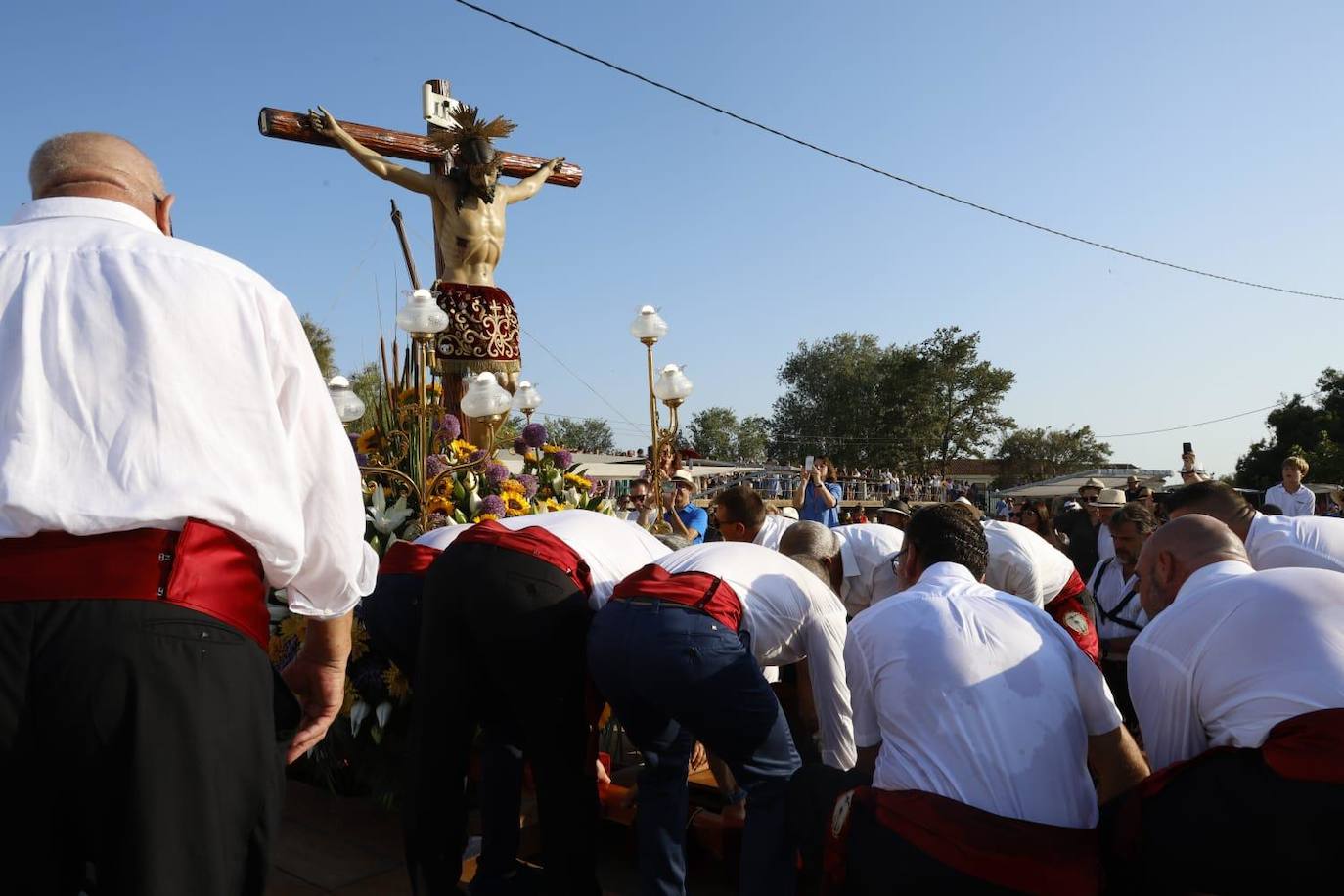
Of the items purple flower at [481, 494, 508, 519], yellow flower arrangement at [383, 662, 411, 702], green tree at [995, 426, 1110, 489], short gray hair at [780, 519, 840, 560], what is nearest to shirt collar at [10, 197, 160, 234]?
yellow flower arrangement at [383, 662, 411, 702]

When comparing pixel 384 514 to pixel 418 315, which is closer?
pixel 384 514

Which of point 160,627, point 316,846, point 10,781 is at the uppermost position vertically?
point 160,627

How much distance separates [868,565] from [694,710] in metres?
1.97

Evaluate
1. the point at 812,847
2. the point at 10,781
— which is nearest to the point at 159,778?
the point at 10,781

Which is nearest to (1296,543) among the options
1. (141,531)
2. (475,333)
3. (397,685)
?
(397,685)

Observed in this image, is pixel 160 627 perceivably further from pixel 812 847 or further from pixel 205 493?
pixel 812 847

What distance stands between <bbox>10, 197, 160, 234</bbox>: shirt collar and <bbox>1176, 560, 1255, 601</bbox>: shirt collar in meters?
2.26

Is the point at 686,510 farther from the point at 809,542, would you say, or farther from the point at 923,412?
the point at 923,412

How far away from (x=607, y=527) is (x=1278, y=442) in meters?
34.7

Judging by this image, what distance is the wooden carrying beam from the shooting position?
21.4 ft

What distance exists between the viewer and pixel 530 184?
306 inches

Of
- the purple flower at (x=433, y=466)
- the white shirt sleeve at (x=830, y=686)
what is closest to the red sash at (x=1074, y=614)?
the white shirt sleeve at (x=830, y=686)

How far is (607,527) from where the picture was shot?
340 centimetres

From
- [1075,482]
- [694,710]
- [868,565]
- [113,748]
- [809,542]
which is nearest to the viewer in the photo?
[113,748]
